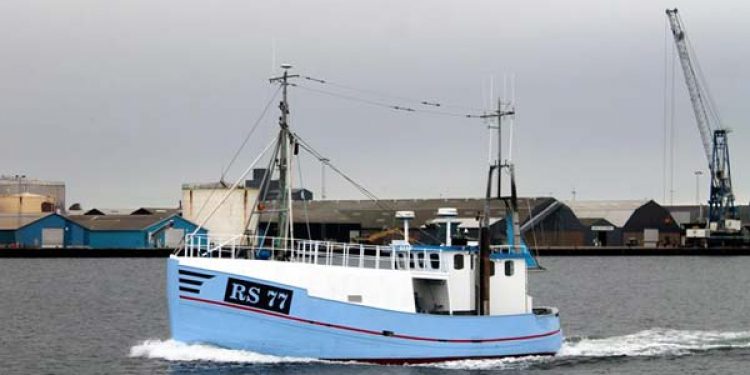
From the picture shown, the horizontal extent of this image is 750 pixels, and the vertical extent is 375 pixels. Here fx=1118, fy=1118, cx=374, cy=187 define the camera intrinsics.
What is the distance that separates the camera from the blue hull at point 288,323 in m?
27.3

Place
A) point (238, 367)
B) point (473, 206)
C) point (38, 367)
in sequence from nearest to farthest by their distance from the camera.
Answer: point (238, 367), point (38, 367), point (473, 206)

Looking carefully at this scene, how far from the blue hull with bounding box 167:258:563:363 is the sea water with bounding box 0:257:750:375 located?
0.32m

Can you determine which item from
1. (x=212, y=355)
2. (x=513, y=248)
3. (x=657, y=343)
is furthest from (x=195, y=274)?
(x=657, y=343)

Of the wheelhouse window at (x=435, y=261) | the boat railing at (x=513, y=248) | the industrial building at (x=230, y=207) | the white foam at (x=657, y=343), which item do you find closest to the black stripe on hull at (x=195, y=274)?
the wheelhouse window at (x=435, y=261)

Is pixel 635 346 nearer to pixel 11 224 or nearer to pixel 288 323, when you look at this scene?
pixel 288 323

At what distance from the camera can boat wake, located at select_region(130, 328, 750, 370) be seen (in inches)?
1086

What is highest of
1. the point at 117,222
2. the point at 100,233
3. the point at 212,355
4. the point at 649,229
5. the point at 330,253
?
the point at 117,222

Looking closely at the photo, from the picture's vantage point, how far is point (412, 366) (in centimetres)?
2805

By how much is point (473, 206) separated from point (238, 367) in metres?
83.8

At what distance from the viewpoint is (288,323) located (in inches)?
1077

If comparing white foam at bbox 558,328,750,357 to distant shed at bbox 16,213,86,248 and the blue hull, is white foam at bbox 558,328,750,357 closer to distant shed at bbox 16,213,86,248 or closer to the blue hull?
the blue hull

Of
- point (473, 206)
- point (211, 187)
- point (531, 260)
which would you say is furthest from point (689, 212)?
point (531, 260)

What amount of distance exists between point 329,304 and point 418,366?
2.90m

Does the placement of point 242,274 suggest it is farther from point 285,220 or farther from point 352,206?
point 352,206
